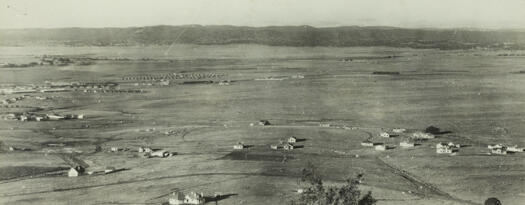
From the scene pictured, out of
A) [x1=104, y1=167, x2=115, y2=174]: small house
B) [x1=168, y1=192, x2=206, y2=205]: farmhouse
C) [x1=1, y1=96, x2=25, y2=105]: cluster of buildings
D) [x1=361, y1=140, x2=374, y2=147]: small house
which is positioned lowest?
[x1=168, y1=192, x2=206, y2=205]: farmhouse

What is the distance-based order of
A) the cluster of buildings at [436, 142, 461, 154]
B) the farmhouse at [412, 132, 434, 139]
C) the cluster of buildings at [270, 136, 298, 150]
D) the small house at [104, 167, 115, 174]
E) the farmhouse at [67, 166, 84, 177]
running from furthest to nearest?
the farmhouse at [412, 132, 434, 139]
the cluster of buildings at [270, 136, 298, 150]
the cluster of buildings at [436, 142, 461, 154]
the small house at [104, 167, 115, 174]
the farmhouse at [67, 166, 84, 177]

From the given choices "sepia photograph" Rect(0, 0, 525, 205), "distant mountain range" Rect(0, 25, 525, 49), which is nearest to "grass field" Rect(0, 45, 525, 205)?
"sepia photograph" Rect(0, 0, 525, 205)

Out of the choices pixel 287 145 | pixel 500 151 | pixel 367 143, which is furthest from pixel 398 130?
pixel 287 145

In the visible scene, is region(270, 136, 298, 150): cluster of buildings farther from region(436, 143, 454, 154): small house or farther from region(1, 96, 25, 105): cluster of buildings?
region(1, 96, 25, 105): cluster of buildings

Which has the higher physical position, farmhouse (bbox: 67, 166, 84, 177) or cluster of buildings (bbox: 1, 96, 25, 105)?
cluster of buildings (bbox: 1, 96, 25, 105)

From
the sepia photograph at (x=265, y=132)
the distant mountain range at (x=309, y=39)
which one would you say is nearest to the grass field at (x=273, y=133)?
the sepia photograph at (x=265, y=132)

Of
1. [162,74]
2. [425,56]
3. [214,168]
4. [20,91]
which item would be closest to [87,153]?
[214,168]

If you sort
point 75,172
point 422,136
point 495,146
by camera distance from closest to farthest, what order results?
point 75,172 < point 495,146 < point 422,136

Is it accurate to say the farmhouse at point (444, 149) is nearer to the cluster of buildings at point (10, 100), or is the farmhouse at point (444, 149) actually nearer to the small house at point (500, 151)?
the small house at point (500, 151)

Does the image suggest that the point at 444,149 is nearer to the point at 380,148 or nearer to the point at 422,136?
the point at 380,148
